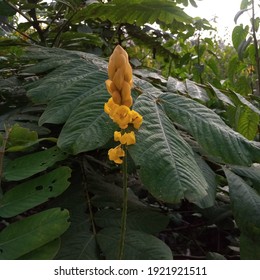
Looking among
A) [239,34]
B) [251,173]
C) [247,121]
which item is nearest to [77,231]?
[251,173]

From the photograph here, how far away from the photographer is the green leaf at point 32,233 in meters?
0.70

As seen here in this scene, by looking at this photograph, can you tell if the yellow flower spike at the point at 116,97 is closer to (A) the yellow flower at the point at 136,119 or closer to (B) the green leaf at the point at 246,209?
(A) the yellow flower at the point at 136,119

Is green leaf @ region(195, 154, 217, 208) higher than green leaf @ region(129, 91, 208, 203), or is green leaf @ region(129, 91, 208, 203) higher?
green leaf @ region(129, 91, 208, 203)

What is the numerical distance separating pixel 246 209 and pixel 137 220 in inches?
9.7

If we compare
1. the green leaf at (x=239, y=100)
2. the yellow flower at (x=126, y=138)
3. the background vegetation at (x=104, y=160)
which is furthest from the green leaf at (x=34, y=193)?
the green leaf at (x=239, y=100)

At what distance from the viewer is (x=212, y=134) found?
777 mm

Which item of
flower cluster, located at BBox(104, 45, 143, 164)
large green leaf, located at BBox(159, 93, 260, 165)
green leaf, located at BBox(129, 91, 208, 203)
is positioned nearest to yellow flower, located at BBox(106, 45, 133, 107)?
flower cluster, located at BBox(104, 45, 143, 164)

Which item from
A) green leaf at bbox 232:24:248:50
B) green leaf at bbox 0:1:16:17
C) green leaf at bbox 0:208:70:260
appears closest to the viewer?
green leaf at bbox 0:208:70:260

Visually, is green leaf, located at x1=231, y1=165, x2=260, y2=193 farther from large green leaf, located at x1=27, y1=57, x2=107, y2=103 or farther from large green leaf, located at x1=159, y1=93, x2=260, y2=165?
large green leaf, located at x1=27, y1=57, x2=107, y2=103

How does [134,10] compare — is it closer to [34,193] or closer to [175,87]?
[175,87]

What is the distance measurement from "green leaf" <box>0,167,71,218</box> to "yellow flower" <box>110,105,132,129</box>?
9.7 inches

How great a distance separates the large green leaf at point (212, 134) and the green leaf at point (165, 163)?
1.8 inches

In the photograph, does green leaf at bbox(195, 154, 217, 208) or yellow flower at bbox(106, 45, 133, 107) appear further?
green leaf at bbox(195, 154, 217, 208)

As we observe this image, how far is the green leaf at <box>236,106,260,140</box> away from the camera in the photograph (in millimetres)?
1109
